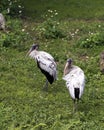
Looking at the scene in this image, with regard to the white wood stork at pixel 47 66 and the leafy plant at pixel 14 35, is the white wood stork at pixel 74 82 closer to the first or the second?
the white wood stork at pixel 47 66

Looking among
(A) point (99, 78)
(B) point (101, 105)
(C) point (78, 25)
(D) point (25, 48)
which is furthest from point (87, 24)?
(B) point (101, 105)

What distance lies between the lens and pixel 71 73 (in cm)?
1089

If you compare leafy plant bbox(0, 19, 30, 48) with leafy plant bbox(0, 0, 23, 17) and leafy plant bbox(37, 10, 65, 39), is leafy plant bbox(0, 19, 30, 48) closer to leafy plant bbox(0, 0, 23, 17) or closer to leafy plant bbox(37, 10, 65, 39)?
leafy plant bbox(37, 10, 65, 39)

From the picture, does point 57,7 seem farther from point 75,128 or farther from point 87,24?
point 75,128

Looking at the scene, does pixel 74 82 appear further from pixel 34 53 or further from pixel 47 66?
pixel 34 53

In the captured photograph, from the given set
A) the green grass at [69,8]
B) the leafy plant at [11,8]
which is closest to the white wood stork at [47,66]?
the leafy plant at [11,8]

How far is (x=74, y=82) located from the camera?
10.4 metres

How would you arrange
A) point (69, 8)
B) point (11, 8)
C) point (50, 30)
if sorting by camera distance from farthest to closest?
point (69, 8)
point (11, 8)
point (50, 30)

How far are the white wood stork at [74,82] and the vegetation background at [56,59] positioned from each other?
462 mm

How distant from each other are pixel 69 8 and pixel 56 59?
5.38 meters

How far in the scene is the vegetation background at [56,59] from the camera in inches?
403

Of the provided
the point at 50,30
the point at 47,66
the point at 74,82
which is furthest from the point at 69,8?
the point at 74,82

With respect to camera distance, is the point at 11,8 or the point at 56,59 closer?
the point at 56,59

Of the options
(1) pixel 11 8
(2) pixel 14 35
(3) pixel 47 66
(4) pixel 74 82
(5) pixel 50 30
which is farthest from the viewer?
(1) pixel 11 8
